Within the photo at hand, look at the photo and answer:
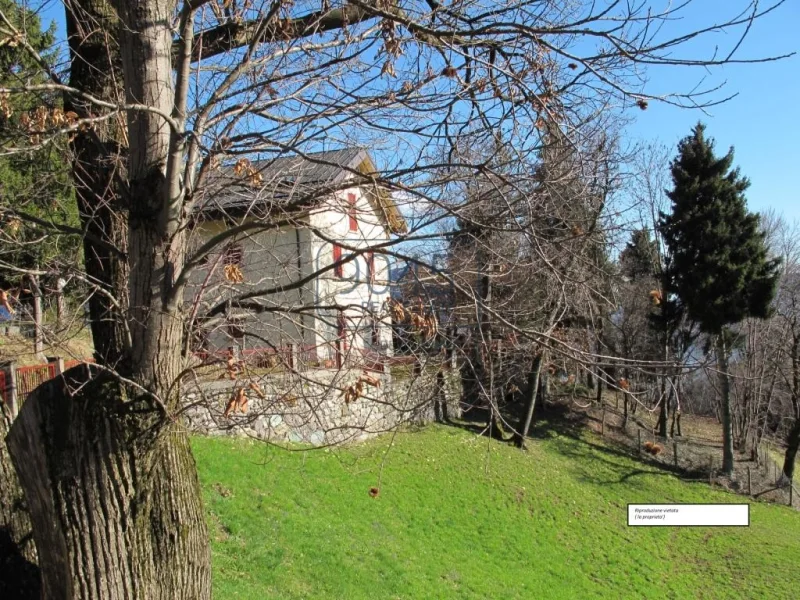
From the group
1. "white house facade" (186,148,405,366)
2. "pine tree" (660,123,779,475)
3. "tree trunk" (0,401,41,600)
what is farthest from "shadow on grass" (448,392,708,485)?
"tree trunk" (0,401,41,600)

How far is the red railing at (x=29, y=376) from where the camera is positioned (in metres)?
12.2

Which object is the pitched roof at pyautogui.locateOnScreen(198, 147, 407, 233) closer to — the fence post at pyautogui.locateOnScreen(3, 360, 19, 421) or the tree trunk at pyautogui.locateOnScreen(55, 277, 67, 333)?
the tree trunk at pyautogui.locateOnScreen(55, 277, 67, 333)

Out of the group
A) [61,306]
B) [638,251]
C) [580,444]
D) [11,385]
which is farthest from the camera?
[580,444]

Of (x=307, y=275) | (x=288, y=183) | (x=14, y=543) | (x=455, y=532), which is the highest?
(x=288, y=183)

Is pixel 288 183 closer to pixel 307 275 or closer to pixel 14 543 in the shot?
pixel 307 275

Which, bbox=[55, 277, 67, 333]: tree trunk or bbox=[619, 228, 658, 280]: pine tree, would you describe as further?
bbox=[619, 228, 658, 280]: pine tree

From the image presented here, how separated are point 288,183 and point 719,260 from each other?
18.3 meters

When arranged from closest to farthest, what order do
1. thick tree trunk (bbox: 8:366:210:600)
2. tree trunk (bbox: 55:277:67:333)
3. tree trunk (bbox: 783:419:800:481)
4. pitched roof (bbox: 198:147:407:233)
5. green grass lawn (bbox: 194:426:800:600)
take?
thick tree trunk (bbox: 8:366:210:600) → pitched roof (bbox: 198:147:407:233) → tree trunk (bbox: 55:277:67:333) → green grass lawn (bbox: 194:426:800:600) → tree trunk (bbox: 783:419:800:481)

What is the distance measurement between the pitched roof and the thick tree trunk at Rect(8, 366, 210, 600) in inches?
56.3

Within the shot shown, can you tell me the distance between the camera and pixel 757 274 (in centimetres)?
1984

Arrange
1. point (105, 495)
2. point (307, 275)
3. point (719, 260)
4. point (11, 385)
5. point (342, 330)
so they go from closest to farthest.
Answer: point (105, 495), point (342, 330), point (307, 275), point (11, 385), point (719, 260)

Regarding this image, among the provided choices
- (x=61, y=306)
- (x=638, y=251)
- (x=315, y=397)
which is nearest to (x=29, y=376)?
(x=61, y=306)

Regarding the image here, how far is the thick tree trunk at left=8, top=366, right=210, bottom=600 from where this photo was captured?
3223 millimetres

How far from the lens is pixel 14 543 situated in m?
4.10
